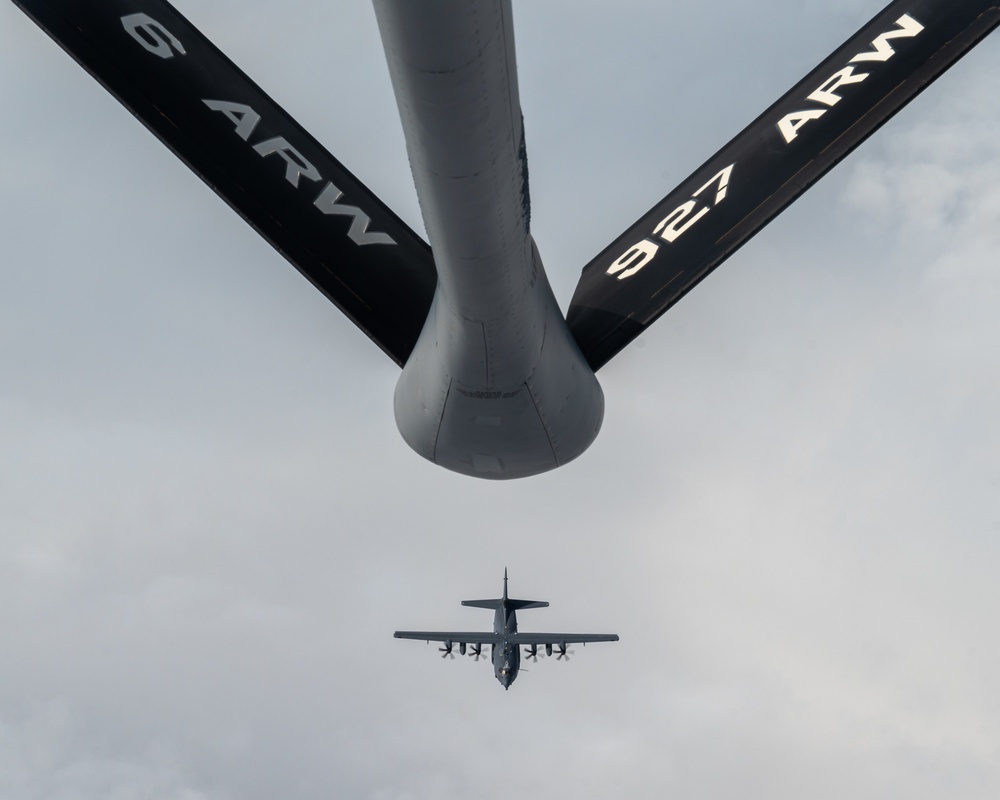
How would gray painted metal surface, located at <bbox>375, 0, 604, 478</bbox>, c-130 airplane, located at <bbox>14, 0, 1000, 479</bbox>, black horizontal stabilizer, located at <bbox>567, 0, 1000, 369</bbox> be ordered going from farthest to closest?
black horizontal stabilizer, located at <bbox>567, 0, 1000, 369</bbox> < c-130 airplane, located at <bbox>14, 0, 1000, 479</bbox> < gray painted metal surface, located at <bbox>375, 0, 604, 478</bbox>

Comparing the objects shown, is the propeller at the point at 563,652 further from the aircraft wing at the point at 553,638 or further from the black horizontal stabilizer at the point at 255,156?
the black horizontal stabilizer at the point at 255,156

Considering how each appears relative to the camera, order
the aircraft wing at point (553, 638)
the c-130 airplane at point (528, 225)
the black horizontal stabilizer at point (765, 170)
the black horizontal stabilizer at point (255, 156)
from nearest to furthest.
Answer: the c-130 airplane at point (528, 225), the black horizontal stabilizer at point (255, 156), the black horizontal stabilizer at point (765, 170), the aircraft wing at point (553, 638)

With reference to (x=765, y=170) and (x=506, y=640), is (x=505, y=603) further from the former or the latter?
(x=765, y=170)

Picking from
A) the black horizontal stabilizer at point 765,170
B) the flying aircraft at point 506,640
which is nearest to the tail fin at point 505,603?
the flying aircraft at point 506,640

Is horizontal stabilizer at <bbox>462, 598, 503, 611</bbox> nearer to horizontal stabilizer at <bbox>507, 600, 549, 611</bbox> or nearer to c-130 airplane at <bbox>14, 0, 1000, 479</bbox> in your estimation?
horizontal stabilizer at <bbox>507, 600, 549, 611</bbox>

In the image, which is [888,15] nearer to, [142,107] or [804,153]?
[804,153]

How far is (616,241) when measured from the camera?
40.2 ft

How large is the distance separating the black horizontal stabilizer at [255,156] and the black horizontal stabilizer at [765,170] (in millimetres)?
2267

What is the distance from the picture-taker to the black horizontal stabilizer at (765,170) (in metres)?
11.4

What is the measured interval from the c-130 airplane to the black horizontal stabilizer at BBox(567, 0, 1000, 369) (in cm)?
2

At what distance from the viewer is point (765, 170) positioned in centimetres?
1177

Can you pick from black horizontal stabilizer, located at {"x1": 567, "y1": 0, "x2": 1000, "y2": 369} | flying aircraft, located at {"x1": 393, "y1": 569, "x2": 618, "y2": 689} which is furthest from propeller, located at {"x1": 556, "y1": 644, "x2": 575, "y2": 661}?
black horizontal stabilizer, located at {"x1": 567, "y1": 0, "x2": 1000, "y2": 369}

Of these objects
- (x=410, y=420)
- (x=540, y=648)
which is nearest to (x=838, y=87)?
(x=410, y=420)

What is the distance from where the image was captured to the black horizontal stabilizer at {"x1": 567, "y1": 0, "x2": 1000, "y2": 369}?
11.4 m
